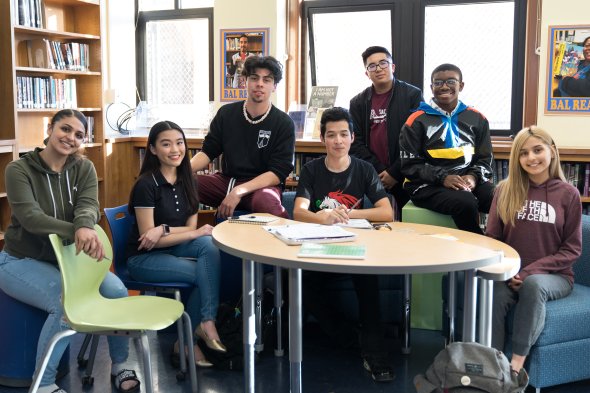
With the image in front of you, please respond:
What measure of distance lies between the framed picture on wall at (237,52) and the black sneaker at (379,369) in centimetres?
304

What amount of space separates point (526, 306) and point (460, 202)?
0.89 meters

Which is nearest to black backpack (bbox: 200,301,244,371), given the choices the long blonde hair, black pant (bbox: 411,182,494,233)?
black pant (bbox: 411,182,494,233)

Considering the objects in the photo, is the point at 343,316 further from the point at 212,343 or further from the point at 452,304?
the point at 452,304

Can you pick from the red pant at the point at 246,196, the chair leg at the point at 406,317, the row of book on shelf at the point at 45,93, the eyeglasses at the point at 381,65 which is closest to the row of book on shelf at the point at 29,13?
the row of book on shelf at the point at 45,93

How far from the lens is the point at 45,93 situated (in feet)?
16.3

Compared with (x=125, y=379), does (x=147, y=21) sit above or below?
above

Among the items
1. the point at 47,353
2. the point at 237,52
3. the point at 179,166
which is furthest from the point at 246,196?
the point at 237,52

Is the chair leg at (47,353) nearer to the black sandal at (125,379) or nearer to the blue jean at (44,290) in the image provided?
the blue jean at (44,290)

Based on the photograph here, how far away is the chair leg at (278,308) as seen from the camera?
306 cm

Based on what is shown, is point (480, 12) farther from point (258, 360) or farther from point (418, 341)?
point (258, 360)

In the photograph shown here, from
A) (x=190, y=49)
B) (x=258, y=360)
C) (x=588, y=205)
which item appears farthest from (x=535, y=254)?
(x=190, y=49)

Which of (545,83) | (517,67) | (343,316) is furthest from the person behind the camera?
(517,67)

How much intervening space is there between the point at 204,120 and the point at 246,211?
233cm

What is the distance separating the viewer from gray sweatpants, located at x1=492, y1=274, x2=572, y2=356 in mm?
2551
